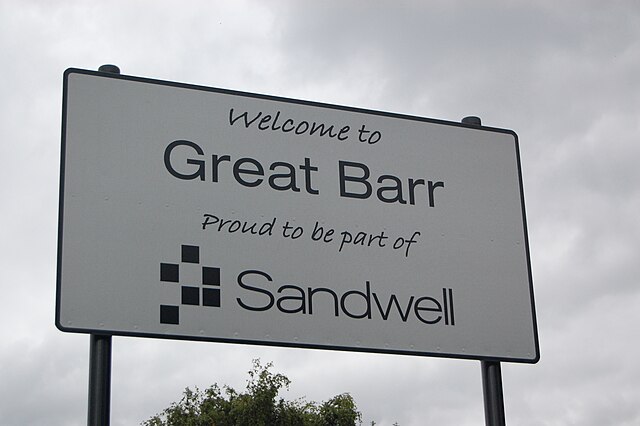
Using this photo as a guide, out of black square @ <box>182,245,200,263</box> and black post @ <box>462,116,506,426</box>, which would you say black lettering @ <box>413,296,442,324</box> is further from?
black square @ <box>182,245,200,263</box>

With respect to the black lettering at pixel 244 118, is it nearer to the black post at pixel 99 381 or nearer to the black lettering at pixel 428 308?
the black lettering at pixel 428 308

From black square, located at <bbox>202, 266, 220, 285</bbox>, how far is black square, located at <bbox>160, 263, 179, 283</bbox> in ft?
0.52

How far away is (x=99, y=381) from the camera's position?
5.39 metres

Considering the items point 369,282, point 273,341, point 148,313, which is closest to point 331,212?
point 369,282

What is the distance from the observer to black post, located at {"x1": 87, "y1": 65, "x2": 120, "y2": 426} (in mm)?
5324

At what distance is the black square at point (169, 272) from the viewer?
19.2ft

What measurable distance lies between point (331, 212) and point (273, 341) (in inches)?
35.2

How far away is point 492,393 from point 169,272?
2.05m

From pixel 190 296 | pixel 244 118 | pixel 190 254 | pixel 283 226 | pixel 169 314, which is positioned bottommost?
pixel 169 314

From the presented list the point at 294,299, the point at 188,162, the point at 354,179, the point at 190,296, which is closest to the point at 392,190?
the point at 354,179

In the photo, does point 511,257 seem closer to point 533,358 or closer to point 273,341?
point 533,358

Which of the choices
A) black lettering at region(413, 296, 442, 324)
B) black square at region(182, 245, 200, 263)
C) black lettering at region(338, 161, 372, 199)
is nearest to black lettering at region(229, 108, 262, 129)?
black lettering at region(338, 161, 372, 199)

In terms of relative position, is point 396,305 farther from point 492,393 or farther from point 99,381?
point 99,381

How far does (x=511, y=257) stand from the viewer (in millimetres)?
6762
